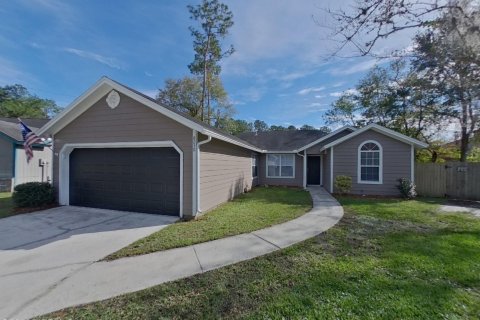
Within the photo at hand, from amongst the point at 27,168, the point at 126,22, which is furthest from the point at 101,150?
the point at 27,168

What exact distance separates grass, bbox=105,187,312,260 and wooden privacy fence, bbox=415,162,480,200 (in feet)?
25.6

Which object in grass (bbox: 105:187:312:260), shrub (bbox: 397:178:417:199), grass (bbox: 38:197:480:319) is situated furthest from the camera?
shrub (bbox: 397:178:417:199)

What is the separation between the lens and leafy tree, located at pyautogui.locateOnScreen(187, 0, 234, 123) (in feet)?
67.4

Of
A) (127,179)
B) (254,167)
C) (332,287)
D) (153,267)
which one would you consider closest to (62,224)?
(127,179)

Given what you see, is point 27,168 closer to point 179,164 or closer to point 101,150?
point 101,150

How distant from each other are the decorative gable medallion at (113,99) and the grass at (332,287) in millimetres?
6834

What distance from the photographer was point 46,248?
4.85 meters

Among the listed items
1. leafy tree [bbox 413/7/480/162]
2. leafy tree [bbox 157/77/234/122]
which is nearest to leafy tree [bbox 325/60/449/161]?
leafy tree [bbox 413/7/480/162]

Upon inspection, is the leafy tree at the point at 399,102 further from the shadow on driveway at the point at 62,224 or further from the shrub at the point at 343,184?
the shadow on driveway at the point at 62,224

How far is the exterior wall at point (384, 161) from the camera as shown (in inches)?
455

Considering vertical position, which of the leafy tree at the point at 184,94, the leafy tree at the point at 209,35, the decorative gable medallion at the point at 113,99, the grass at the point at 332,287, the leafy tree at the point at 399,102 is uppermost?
the leafy tree at the point at 209,35

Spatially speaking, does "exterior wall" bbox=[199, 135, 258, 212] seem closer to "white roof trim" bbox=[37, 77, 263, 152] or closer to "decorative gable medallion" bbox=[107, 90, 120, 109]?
"white roof trim" bbox=[37, 77, 263, 152]

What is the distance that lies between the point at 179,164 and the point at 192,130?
48.9 inches

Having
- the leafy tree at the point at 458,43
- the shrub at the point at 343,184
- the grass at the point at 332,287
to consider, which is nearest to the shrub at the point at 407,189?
the shrub at the point at 343,184
